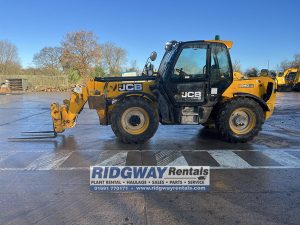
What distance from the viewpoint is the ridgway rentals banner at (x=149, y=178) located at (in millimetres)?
4840

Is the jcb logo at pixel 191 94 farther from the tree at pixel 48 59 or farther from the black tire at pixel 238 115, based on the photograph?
the tree at pixel 48 59

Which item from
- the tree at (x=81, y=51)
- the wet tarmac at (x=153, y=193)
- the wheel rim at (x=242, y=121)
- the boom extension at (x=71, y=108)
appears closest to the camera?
the wet tarmac at (x=153, y=193)

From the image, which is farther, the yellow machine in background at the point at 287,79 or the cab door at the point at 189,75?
the yellow machine in background at the point at 287,79

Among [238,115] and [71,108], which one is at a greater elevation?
[71,108]

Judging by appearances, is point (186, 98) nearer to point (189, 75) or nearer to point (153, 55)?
point (189, 75)

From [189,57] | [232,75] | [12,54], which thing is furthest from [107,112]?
[12,54]

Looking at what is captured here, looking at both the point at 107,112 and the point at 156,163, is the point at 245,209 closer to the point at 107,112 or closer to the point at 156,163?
the point at 156,163

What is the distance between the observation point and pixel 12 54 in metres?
59.2

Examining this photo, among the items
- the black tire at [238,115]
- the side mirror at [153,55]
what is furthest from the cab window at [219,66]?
the side mirror at [153,55]

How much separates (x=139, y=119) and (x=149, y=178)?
2.56 meters

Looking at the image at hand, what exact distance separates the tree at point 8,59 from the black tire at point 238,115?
53.8 meters

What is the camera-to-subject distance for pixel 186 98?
7844mm

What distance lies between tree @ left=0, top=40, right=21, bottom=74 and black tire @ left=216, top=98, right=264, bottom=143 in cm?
5382

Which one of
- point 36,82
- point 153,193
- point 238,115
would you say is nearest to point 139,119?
point 238,115
